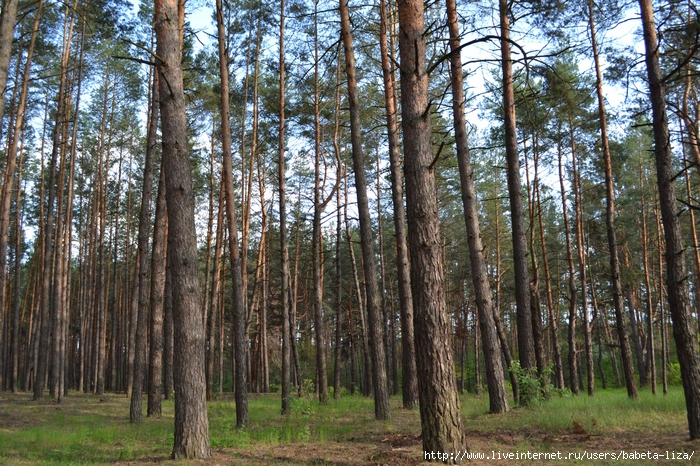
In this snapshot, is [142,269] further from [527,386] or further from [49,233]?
[527,386]

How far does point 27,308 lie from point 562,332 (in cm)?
3929

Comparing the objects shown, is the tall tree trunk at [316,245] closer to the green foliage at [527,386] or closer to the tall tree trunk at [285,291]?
the tall tree trunk at [285,291]

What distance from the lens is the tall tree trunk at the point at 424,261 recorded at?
5023 mm

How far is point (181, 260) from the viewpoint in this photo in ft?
21.1

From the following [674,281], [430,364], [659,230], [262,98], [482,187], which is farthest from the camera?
[482,187]

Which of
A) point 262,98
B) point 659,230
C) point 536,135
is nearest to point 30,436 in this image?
point 262,98

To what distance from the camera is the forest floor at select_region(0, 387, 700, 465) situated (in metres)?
5.94

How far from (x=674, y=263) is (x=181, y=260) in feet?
21.9

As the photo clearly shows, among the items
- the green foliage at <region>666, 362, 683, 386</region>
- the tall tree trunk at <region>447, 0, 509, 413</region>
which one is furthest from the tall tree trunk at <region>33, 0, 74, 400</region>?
the green foliage at <region>666, 362, 683, 386</region>

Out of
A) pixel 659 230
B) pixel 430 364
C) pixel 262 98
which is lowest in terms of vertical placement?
pixel 430 364

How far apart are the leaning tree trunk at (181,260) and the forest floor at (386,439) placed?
16.8 inches

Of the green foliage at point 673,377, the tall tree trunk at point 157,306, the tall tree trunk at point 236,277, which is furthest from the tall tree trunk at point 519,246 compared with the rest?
the green foliage at point 673,377

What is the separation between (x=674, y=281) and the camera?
21.9 feet

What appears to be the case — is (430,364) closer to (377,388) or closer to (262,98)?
(377,388)
